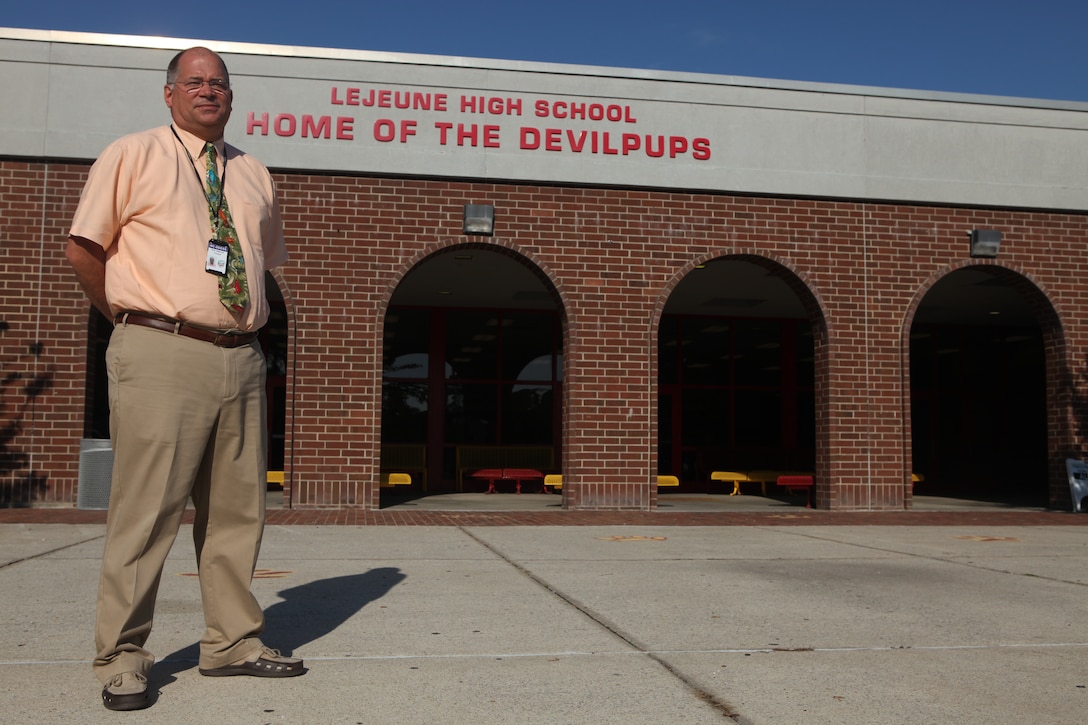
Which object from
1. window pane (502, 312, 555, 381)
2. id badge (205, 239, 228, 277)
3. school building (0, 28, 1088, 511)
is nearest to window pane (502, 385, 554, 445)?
window pane (502, 312, 555, 381)

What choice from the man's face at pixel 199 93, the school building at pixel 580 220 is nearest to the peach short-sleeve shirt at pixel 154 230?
the man's face at pixel 199 93

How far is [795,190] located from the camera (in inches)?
566

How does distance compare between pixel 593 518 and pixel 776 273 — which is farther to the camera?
pixel 776 273

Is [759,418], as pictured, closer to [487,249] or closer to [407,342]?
[407,342]

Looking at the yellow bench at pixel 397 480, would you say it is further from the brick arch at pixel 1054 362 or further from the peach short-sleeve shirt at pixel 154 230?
the peach short-sleeve shirt at pixel 154 230

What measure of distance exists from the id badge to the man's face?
48cm

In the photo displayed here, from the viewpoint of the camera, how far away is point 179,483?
11.8ft

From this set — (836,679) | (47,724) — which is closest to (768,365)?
(836,679)

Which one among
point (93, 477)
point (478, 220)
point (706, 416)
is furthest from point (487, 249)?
point (706, 416)

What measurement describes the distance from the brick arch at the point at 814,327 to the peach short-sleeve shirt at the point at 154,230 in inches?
415

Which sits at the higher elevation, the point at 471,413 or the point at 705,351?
the point at 705,351

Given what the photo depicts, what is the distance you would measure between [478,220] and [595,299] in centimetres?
185

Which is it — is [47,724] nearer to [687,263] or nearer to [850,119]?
[687,263]

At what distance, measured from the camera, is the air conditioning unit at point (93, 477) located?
1250 centimetres
